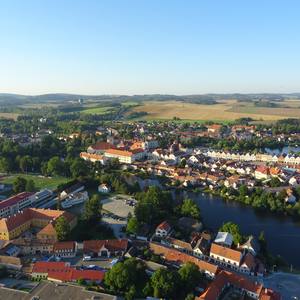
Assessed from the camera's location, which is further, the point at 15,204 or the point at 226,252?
the point at 15,204

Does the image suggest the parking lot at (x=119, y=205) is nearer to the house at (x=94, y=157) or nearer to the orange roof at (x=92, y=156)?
the house at (x=94, y=157)

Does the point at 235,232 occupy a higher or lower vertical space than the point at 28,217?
lower

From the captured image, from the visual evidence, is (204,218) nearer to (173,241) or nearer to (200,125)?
(173,241)

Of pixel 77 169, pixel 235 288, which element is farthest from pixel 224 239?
pixel 77 169

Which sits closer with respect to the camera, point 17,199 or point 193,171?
point 17,199

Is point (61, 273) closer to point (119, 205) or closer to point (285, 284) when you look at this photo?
point (285, 284)

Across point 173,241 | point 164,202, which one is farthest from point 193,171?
point 173,241

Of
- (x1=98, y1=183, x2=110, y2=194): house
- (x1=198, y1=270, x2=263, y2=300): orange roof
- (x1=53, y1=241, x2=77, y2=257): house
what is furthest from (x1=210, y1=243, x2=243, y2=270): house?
(x1=98, y1=183, x2=110, y2=194): house
